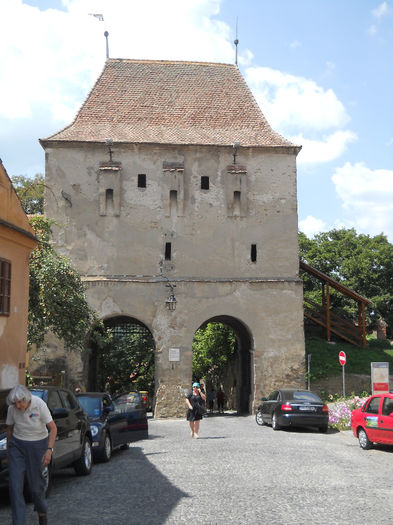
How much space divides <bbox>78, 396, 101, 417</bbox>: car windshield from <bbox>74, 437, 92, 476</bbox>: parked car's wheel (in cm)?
217

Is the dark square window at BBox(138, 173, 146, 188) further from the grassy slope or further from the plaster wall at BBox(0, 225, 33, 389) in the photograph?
the plaster wall at BBox(0, 225, 33, 389)

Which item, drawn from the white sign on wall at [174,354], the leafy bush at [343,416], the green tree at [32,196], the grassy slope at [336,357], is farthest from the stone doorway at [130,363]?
the leafy bush at [343,416]

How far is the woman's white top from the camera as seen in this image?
7664mm

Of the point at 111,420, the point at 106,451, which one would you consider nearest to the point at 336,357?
the point at 111,420

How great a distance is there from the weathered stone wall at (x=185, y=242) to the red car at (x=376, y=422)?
1356 centimetres

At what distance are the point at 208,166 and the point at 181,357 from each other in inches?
358

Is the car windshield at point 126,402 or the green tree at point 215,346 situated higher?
the green tree at point 215,346

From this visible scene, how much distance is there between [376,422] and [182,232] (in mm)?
16884

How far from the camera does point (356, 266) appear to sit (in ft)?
178

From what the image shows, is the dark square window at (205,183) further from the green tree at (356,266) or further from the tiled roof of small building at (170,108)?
the green tree at (356,266)

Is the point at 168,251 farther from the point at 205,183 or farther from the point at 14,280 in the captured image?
the point at 14,280

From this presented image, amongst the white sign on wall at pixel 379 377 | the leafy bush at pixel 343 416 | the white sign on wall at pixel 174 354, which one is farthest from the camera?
the white sign on wall at pixel 174 354

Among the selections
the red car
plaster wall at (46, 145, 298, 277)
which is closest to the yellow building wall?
the red car

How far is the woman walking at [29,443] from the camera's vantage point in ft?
24.4
